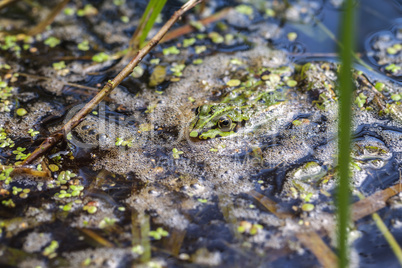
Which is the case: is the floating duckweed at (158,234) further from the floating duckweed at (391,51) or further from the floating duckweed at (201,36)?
the floating duckweed at (391,51)

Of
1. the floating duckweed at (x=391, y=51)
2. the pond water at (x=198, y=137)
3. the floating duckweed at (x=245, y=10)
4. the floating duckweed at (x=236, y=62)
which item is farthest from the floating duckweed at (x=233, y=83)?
the floating duckweed at (x=391, y=51)

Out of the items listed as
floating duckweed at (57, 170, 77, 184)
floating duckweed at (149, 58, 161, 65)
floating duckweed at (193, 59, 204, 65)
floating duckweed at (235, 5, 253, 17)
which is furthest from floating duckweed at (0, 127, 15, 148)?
floating duckweed at (235, 5, 253, 17)

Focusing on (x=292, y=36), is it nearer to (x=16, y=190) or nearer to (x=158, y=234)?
(x=158, y=234)

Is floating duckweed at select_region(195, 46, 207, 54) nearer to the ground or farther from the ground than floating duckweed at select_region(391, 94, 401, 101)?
farther from the ground

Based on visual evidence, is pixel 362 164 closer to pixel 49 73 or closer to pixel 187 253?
pixel 187 253

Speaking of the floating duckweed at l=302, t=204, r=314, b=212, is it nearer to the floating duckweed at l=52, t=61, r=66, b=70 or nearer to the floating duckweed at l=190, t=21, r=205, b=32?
the floating duckweed at l=190, t=21, r=205, b=32

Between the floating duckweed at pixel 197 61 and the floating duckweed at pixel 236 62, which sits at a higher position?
the floating duckweed at pixel 236 62

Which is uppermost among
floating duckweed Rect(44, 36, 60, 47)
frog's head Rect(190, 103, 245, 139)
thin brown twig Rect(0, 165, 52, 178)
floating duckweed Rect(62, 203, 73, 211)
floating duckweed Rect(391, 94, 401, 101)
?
floating duckweed Rect(44, 36, 60, 47)
